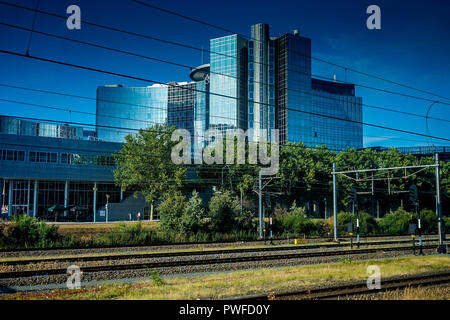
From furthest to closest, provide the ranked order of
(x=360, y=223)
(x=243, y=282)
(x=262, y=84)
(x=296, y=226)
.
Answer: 1. (x=262, y=84)
2. (x=360, y=223)
3. (x=296, y=226)
4. (x=243, y=282)

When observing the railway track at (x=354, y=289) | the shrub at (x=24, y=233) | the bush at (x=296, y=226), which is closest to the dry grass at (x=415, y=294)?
the railway track at (x=354, y=289)

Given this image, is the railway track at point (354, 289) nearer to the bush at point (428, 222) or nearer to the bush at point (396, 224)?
the bush at point (396, 224)

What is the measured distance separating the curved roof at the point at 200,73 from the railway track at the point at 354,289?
143m

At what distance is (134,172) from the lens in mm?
55781

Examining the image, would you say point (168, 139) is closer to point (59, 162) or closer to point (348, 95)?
point (59, 162)

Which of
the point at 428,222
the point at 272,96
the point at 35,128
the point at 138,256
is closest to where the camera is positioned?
the point at 138,256

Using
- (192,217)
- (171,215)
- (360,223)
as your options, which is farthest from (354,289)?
(360,223)

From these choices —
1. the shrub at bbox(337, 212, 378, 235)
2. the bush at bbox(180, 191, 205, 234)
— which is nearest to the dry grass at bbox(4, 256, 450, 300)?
the bush at bbox(180, 191, 205, 234)

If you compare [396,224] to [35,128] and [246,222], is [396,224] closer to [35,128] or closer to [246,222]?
[246,222]

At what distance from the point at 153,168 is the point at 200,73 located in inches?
4302

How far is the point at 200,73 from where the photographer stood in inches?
6220

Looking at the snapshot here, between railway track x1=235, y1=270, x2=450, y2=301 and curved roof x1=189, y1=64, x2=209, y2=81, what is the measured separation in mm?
142600

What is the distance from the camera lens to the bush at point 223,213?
35800 mm

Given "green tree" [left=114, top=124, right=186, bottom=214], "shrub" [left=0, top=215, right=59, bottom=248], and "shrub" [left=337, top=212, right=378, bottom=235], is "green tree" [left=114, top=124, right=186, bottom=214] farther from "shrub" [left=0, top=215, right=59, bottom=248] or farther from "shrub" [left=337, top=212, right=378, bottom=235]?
"shrub" [left=0, top=215, right=59, bottom=248]
